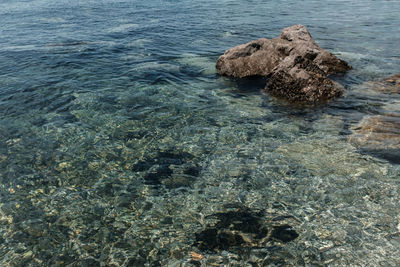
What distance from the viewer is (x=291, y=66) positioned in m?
11.0

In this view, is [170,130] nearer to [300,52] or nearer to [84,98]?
[84,98]

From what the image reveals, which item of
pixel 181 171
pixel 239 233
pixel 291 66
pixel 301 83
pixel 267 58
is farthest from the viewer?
pixel 267 58

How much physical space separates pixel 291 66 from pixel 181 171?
6.84 metres

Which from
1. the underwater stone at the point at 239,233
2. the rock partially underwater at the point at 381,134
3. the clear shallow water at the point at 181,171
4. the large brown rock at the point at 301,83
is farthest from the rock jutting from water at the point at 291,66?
the underwater stone at the point at 239,233

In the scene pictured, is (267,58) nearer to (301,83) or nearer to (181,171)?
(301,83)

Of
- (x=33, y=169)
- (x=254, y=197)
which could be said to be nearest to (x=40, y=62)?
(x=33, y=169)

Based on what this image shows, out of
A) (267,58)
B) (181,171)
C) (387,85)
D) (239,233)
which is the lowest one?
(239,233)

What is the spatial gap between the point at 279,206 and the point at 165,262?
8.06 feet

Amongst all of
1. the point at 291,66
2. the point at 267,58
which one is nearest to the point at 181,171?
the point at 291,66

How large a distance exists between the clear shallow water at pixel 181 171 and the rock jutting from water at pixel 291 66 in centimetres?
68

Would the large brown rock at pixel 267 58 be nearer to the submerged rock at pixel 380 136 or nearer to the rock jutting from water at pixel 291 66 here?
the rock jutting from water at pixel 291 66

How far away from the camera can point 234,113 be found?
9367 mm

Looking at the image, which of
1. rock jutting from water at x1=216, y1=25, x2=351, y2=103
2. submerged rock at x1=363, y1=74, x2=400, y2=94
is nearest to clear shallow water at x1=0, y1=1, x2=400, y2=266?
submerged rock at x1=363, y1=74, x2=400, y2=94

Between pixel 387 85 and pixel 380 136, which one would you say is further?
pixel 387 85
